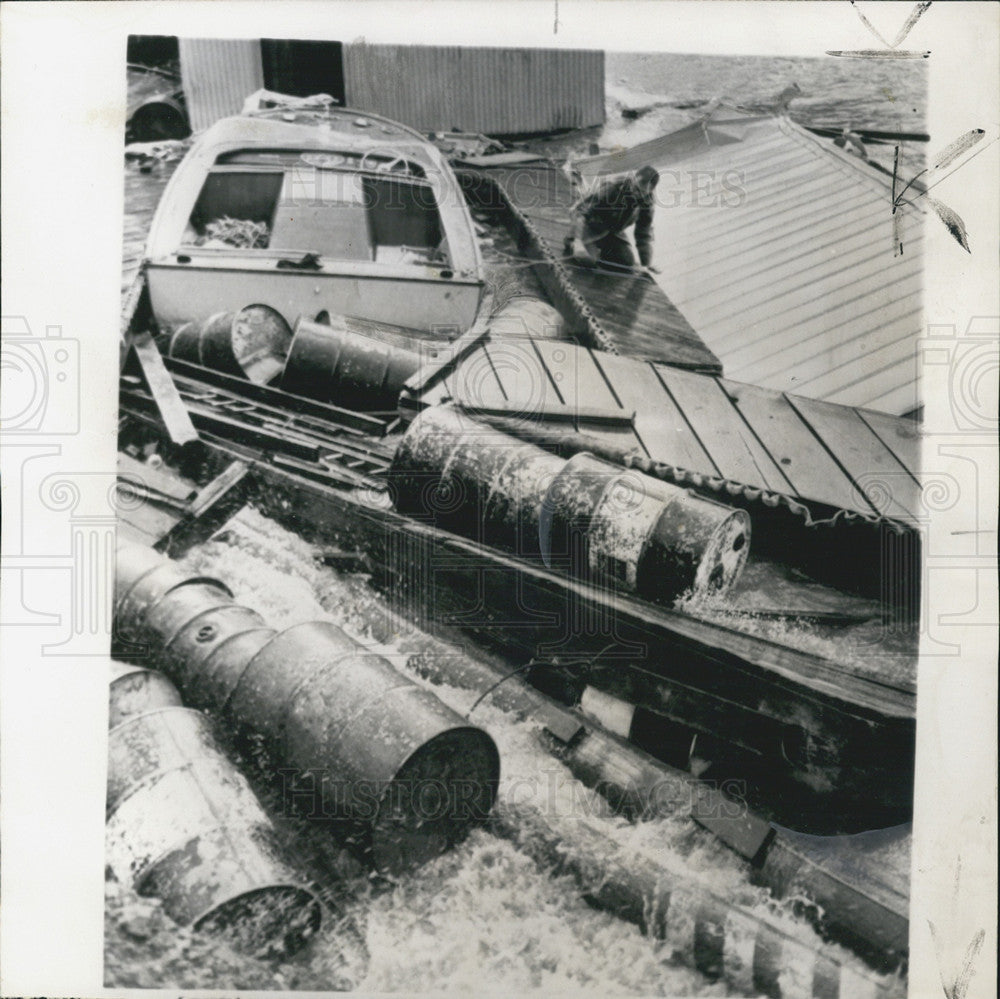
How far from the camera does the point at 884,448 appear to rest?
2254 mm

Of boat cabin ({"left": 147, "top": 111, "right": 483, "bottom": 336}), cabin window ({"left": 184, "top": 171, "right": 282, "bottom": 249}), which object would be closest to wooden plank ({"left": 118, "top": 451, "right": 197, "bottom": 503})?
boat cabin ({"left": 147, "top": 111, "right": 483, "bottom": 336})

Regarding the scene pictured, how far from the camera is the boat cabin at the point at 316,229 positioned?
2.29 meters

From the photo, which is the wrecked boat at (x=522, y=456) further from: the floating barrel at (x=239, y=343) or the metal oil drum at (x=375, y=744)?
the metal oil drum at (x=375, y=744)

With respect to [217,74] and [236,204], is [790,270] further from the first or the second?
[217,74]

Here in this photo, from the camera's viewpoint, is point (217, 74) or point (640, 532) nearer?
point (640, 532)

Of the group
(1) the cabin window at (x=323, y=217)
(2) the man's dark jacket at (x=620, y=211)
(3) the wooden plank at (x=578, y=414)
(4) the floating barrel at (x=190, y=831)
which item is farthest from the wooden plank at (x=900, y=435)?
(4) the floating barrel at (x=190, y=831)

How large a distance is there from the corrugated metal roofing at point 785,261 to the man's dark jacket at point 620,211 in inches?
1.4

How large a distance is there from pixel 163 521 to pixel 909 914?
7.13 feet

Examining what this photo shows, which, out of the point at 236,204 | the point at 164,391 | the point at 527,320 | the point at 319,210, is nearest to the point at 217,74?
the point at 236,204

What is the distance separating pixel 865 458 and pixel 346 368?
4.60 feet

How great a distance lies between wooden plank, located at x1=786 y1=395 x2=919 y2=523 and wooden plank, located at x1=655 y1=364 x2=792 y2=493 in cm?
18

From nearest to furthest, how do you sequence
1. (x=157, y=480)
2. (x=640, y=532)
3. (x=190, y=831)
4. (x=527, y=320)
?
(x=190, y=831) → (x=640, y=532) → (x=157, y=480) → (x=527, y=320)

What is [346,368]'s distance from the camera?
7.31 feet

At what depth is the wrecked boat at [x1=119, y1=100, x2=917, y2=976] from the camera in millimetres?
2072
